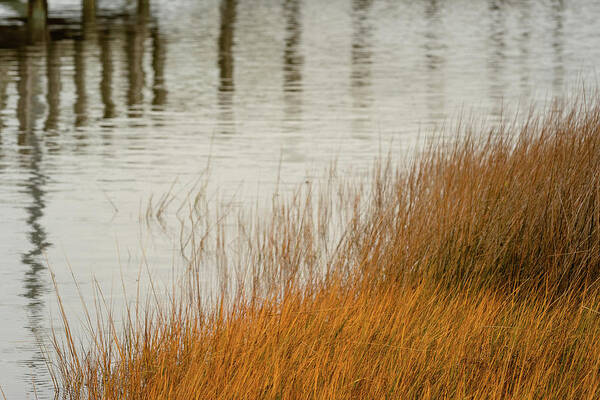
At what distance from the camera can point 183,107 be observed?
52.3 ft

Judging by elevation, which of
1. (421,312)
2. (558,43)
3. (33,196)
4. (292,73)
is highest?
(421,312)

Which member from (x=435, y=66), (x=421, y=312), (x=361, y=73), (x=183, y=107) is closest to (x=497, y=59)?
(x=435, y=66)

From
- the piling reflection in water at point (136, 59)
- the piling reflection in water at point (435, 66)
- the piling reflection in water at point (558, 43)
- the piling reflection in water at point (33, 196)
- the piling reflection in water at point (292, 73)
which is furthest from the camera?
the piling reflection in water at point (558, 43)

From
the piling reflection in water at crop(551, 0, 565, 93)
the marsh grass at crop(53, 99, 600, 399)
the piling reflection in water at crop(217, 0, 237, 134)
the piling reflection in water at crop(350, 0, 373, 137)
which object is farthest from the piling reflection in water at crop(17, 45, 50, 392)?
the piling reflection in water at crop(551, 0, 565, 93)

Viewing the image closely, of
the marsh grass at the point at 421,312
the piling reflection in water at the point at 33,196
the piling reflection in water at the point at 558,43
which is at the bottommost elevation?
the piling reflection in water at the point at 558,43

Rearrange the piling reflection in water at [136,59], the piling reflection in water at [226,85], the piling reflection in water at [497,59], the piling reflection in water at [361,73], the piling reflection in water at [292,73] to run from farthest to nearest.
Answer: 1. the piling reflection in water at [136,59]
2. the piling reflection in water at [497,59]
3. the piling reflection in water at [292,73]
4. the piling reflection in water at [361,73]
5. the piling reflection in water at [226,85]

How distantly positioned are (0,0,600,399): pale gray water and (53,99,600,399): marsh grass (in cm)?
94

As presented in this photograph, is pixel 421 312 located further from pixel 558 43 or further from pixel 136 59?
pixel 558 43

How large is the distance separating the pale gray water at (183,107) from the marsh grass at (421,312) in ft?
3.07

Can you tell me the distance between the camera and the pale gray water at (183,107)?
28.3ft

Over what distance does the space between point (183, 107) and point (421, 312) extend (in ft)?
35.5

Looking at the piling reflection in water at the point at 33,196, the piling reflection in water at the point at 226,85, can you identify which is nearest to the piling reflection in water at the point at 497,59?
the piling reflection in water at the point at 226,85

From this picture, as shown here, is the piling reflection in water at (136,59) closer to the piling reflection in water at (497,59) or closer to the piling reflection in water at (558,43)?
the piling reflection in water at (497,59)

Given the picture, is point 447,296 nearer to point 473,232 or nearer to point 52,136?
point 473,232
